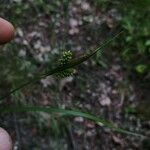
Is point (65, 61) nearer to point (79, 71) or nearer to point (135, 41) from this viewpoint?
point (79, 71)

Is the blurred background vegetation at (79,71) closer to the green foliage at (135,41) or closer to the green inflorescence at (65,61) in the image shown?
the green foliage at (135,41)

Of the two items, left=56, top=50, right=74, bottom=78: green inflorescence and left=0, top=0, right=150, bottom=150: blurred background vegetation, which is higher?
left=0, top=0, right=150, bottom=150: blurred background vegetation

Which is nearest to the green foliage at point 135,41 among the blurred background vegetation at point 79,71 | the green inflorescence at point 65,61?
the blurred background vegetation at point 79,71

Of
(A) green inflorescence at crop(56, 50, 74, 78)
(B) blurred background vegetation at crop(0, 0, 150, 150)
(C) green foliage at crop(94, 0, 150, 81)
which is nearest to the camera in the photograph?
(A) green inflorescence at crop(56, 50, 74, 78)

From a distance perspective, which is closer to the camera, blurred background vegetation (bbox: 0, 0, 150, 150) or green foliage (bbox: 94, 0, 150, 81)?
blurred background vegetation (bbox: 0, 0, 150, 150)

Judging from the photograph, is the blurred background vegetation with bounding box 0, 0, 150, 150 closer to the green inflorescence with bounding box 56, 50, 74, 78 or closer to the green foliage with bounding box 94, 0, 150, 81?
the green foliage with bounding box 94, 0, 150, 81

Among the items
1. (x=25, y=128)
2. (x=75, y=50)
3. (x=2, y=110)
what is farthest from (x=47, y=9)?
(x=2, y=110)

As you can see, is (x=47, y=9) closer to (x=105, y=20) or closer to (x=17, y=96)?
(x=105, y=20)

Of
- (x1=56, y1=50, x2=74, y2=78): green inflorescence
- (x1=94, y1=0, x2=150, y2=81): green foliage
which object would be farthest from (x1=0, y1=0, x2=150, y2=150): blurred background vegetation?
(x1=56, y1=50, x2=74, y2=78): green inflorescence

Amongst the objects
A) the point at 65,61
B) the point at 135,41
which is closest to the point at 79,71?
the point at 135,41
